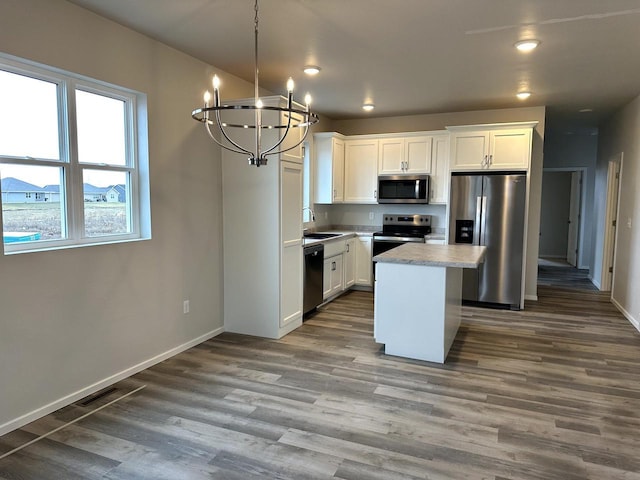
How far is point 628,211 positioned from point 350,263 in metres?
3.65

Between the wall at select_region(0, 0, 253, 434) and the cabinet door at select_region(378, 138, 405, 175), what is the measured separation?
8.96 ft

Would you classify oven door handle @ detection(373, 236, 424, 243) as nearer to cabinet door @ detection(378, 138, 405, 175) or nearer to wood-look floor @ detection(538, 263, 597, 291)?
cabinet door @ detection(378, 138, 405, 175)

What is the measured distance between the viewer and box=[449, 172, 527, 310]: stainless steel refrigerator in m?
5.30

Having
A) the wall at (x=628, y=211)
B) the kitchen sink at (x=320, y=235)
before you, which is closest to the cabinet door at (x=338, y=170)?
the kitchen sink at (x=320, y=235)

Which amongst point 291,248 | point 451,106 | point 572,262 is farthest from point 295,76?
point 572,262

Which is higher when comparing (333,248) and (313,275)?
(333,248)

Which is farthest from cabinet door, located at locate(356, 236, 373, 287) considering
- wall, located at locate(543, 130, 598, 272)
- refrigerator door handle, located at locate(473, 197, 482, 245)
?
wall, located at locate(543, 130, 598, 272)

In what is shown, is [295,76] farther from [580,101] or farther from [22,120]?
[580,101]

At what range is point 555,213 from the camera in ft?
33.7

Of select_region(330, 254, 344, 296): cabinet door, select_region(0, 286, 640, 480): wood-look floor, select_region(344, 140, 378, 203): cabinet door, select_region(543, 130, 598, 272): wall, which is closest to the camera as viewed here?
select_region(0, 286, 640, 480): wood-look floor

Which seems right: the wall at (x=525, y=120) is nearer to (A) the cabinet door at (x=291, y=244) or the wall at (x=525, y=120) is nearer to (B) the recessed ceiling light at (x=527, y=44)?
(B) the recessed ceiling light at (x=527, y=44)

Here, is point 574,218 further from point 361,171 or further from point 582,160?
point 361,171

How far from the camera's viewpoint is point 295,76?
4340 millimetres

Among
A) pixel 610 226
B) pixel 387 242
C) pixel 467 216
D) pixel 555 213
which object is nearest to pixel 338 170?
pixel 387 242
